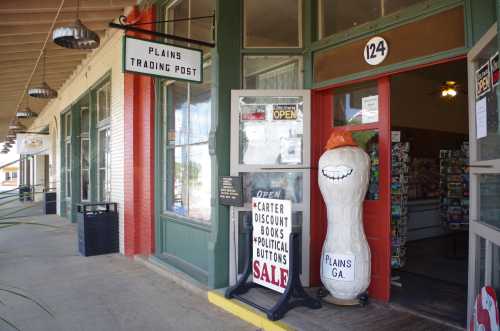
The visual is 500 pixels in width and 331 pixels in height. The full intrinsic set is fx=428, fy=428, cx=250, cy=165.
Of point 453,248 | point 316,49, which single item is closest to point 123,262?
point 316,49

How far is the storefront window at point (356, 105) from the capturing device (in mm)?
4262

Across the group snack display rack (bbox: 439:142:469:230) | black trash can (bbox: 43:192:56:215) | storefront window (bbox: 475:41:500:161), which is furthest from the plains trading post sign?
black trash can (bbox: 43:192:56:215)

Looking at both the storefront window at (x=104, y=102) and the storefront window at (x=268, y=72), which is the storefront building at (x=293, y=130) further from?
the storefront window at (x=104, y=102)

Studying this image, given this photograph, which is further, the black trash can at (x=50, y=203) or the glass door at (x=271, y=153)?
the black trash can at (x=50, y=203)

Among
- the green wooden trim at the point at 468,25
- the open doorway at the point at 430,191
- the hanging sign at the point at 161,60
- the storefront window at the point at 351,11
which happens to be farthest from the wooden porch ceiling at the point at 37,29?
the green wooden trim at the point at 468,25

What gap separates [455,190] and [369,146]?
2.69 metres

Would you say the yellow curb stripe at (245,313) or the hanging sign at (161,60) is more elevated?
the hanging sign at (161,60)

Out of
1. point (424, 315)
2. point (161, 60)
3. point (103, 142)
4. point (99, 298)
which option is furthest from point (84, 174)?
point (424, 315)

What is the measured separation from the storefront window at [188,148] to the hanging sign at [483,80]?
3.27 m

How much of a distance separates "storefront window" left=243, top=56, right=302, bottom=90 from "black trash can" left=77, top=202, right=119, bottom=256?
3.93 m

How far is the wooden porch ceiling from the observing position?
6570mm

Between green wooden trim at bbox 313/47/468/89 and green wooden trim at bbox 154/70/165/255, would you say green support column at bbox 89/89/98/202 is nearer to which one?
green wooden trim at bbox 154/70/165/255

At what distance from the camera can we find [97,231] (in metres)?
7.32

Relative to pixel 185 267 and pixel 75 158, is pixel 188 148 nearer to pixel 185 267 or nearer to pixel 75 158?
pixel 185 267
